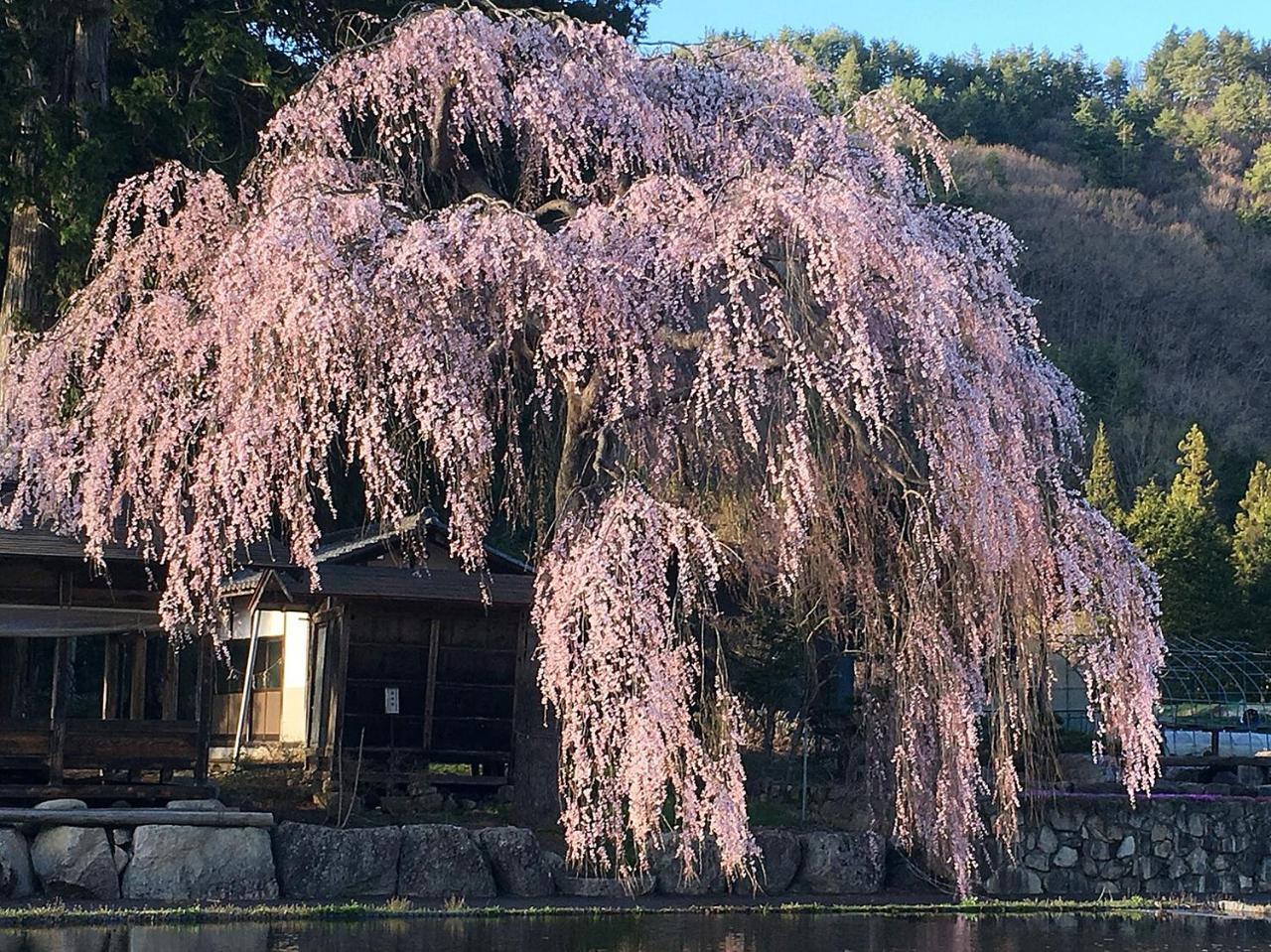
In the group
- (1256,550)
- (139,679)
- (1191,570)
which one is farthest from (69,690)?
(1256,550)

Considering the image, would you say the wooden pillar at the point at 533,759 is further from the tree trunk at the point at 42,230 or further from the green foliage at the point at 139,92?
the tree trunk at the point at 42,230

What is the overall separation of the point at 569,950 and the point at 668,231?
16.7 ft

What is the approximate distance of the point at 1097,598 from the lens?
41.2 feet

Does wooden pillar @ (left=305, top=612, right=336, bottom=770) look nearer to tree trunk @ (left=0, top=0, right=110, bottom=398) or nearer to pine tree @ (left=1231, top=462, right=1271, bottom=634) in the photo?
tree trunk @ (left=0, top=0, right=110, bottom=398)

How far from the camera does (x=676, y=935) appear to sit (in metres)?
12.2

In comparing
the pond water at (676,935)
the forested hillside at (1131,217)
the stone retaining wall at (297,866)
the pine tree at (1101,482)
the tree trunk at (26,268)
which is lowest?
the pond water at (676,935)

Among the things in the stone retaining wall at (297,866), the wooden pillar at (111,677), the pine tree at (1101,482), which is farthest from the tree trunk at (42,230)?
the pine tree at (1101,482)

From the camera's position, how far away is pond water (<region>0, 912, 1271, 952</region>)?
11031 millimetres

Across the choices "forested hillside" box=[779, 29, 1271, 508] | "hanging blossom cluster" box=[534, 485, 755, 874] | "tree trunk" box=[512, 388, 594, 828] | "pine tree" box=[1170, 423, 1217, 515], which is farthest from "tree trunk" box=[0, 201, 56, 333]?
"forested hillside" box=[779, 29, 1271, 508]

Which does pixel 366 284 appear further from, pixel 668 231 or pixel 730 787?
pixel 730 787

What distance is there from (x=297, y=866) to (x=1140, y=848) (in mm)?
8951

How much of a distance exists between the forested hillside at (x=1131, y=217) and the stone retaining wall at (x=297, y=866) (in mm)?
28619

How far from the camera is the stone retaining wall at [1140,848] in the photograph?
16.7 metres

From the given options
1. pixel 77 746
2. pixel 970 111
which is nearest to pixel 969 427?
pixel 77 746
